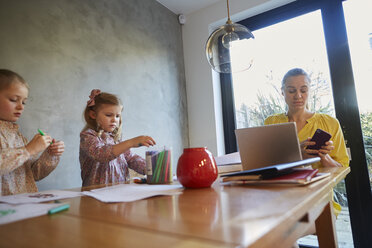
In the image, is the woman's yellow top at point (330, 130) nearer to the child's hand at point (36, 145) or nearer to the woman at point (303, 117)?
the woman at point (303, 117)

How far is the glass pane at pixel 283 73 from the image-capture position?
7.36 feet

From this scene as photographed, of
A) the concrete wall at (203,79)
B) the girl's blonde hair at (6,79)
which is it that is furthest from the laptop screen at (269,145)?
the concrete wall at (203,79)

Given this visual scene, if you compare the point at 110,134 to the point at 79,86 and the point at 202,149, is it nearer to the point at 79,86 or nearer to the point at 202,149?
the point at 79,86

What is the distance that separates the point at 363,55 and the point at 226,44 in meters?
1.53

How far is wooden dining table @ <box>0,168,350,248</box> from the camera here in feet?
1.15

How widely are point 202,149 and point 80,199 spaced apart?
0.41 m

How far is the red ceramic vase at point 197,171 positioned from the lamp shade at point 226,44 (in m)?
0.74

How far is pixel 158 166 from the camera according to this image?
3.37ft

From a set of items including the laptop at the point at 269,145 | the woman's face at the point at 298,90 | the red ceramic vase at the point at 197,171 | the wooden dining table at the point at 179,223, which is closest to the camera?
the wooden dining table at the point at 179,223

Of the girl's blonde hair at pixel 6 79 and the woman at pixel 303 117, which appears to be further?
the woman at pixel 303 117

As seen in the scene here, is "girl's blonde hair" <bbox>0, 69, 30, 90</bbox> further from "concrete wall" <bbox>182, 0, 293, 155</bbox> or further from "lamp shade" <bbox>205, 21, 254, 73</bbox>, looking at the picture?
"concrete wall" <bbox>182, 0, 293, 155</bbox>

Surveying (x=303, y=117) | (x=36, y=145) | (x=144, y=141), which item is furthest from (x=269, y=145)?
(x=36, y=145)

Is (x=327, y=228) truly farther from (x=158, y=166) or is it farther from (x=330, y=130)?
(x=330, y=130)

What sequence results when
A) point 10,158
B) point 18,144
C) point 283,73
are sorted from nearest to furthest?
point 10,158
point 18,144
point 283,73
